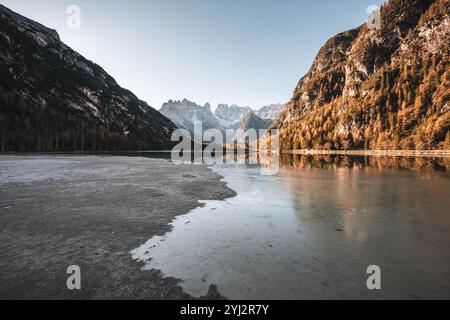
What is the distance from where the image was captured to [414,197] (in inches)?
672

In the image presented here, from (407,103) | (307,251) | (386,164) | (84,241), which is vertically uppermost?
(407,103)

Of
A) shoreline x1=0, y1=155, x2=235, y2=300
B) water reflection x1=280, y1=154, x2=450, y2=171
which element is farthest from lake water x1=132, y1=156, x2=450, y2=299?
water reflection x1=280, y1=154, x2=450, y2=171

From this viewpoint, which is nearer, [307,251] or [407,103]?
[307,251]

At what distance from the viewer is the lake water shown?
5.77 meters

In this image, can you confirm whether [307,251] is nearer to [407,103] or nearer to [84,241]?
[84,241]

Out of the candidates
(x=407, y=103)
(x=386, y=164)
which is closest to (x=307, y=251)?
(x=386, y=164)

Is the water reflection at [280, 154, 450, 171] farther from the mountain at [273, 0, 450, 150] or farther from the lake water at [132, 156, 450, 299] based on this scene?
the mountain at [273, 0, 450, 150]

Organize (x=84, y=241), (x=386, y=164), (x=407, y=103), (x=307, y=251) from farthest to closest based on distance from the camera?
(x=407, y=103), (x=386, y=164), (x=84, y=241), (x=307, y=251)

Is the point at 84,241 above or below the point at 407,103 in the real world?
below

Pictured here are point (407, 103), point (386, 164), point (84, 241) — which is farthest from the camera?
point (407, 103)

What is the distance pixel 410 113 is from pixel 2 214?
196 metres


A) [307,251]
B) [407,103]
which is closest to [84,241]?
[307,251]

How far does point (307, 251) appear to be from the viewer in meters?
7.98

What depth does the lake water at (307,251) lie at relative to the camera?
577cm
